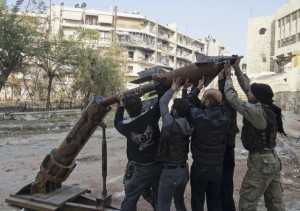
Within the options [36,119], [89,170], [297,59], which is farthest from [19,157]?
[297,59]

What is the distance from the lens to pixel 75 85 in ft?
100

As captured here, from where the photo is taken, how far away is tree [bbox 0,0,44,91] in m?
22.0

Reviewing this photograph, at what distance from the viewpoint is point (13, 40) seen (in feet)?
72.8

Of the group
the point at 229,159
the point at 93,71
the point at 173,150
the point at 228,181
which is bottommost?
the point at 228,181

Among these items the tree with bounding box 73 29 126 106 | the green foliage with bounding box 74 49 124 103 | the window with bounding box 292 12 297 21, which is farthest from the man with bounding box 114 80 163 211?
the window with bounding box 292 12 297 21

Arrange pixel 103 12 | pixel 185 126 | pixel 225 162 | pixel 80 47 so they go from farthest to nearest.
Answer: pixel 103 12
pixel 80 47
pixel 225 162
pixel 185 126

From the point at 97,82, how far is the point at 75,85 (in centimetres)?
178

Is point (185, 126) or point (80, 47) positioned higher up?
point (80, 47)

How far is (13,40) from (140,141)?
2006 centimetres

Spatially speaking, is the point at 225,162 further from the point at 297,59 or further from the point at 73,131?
the point at 297,59

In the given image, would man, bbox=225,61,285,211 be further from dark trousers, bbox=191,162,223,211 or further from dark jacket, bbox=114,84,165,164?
dark jacket, bbox=114,84,165,164

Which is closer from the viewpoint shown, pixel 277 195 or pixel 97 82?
pixel 277 195

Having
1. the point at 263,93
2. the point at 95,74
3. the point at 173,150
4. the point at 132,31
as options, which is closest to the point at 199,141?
the point at 173,150

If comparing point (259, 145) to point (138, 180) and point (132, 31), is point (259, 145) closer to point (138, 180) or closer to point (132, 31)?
point (138, 180)
